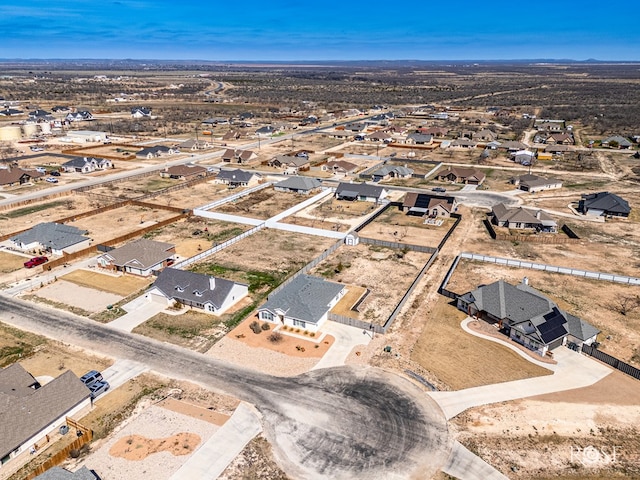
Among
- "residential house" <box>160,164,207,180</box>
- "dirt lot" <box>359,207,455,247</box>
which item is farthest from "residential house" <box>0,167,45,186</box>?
"dirt lot" <box>359,207,455,247</box>

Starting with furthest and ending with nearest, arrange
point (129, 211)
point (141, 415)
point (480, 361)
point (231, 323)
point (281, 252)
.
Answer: point (129, 211), point (281, 252), point (231, 323), point (480, 361), point (141, 415)

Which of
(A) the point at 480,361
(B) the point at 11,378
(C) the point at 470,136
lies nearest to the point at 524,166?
(C) the point at 470,136

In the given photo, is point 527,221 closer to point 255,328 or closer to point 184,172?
point 255,328

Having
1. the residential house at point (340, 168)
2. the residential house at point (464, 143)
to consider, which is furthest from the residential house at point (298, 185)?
the residential house at point (464, 143)

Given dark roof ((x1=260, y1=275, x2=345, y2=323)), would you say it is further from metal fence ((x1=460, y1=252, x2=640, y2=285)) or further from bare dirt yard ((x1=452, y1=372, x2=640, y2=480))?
metal fence ((x1=460, y1=252, x2=640, y2=285))

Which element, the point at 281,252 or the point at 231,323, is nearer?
the point at 231,323

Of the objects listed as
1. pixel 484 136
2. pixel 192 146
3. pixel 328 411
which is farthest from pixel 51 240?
pixel 484 136

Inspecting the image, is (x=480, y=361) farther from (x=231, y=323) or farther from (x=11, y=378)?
(x=11, y=378)
